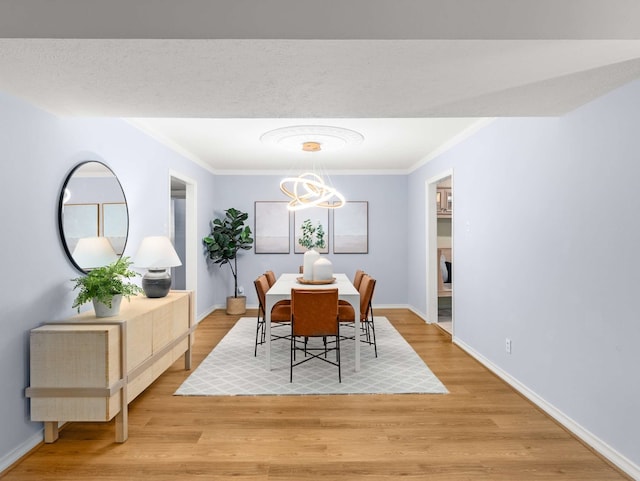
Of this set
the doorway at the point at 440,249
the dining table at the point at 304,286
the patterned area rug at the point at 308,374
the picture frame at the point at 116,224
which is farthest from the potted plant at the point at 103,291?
the doorway at the point at 440,249

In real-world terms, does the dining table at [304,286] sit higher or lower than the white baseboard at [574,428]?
higher

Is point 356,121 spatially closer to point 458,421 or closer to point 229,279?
point 458,421

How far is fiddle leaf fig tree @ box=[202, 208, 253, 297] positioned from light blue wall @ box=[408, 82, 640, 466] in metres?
3.88

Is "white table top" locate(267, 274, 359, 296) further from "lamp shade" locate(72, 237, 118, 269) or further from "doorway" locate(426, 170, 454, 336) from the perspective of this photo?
"doorway" locate(426, 170, 454, 336)

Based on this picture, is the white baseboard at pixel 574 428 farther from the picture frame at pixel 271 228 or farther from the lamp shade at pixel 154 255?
the picture frame at pixel 271 228

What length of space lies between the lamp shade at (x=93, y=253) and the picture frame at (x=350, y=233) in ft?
14.3

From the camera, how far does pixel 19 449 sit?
235 centimetres

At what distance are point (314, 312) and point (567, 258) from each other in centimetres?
201

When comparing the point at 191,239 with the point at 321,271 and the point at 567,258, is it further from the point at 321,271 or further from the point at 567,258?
Result: the point at 567,258

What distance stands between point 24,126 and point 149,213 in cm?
178

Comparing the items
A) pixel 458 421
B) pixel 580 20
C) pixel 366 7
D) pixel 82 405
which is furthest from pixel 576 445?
pixel 82 405

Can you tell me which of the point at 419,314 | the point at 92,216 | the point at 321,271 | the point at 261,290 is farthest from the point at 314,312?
the point at 419,314

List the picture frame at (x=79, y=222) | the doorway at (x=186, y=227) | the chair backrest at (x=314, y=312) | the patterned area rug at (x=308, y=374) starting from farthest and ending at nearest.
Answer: the doorway at (x=186, y=227) → the chair backrest at (x=314, y=312) → the patterned area rug at (x=308, y=374) → the picture frame at (x=79, y=222)

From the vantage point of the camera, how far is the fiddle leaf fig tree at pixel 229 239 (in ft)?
21.4
